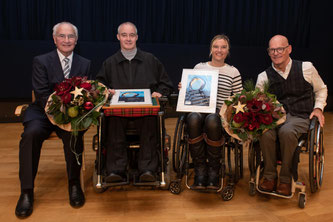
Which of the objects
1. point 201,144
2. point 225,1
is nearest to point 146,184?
point 201,144

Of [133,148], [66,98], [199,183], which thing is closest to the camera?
[66,98]

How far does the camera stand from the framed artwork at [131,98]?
2271 mm

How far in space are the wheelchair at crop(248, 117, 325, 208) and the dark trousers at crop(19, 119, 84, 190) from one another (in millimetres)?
1311

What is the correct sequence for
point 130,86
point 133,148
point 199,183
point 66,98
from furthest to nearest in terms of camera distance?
1. point 130,86
2. point 133,148
3. point 199,183
4. point 66,98

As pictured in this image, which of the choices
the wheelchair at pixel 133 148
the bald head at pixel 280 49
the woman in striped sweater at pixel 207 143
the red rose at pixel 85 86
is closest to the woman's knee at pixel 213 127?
the woman in striped sweater at pixel 207 143

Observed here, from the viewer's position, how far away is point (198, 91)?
8.11ft

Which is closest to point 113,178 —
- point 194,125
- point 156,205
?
point 156,205

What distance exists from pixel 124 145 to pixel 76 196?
50 cm

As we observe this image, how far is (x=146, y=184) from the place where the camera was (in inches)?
87.3

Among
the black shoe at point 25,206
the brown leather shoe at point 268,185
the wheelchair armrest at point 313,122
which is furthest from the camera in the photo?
the brown leather shoe at point 268,185

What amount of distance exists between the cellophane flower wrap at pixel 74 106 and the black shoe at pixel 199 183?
85cm

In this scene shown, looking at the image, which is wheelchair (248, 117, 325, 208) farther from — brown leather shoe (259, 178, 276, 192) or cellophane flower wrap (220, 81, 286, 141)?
cellophane flower wrap (220, 81, 286, 141)

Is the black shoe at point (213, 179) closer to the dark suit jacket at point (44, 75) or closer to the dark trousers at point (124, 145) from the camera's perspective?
the dark trousers at point (124, 145)

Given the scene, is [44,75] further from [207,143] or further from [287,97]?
[287,97]
